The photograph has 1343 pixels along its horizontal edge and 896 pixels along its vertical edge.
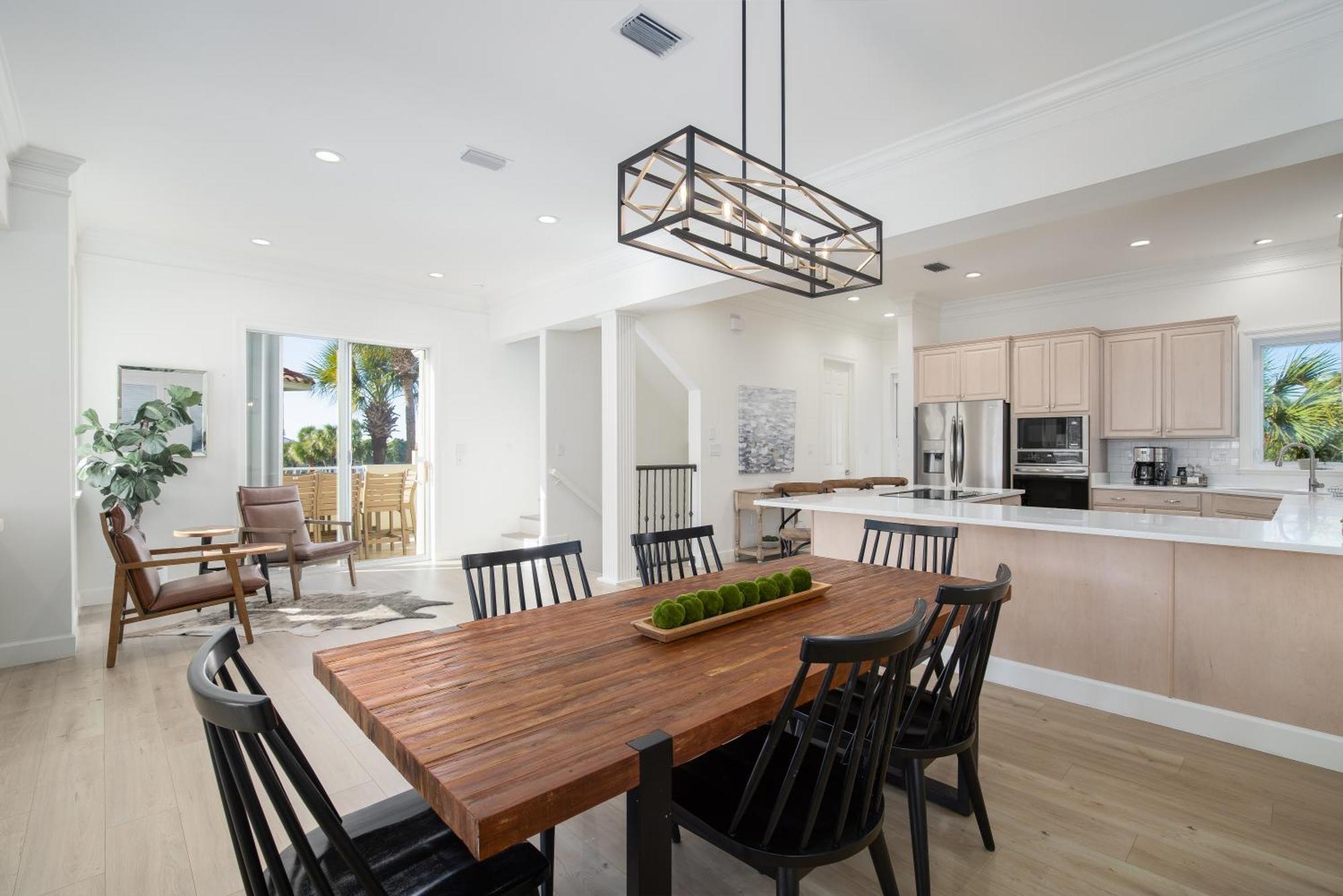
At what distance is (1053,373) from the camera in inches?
231

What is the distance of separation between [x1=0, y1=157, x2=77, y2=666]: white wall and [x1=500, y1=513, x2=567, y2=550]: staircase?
3624 mm

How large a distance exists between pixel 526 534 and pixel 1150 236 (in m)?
6.16

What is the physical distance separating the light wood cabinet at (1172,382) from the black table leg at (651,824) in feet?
19.6

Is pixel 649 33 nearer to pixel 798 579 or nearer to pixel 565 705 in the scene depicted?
pixel 798 579

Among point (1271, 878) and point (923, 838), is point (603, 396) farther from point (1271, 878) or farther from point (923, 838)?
point (1271, 878)

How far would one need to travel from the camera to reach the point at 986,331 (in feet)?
22.3

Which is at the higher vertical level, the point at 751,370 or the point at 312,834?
the point at 751,370

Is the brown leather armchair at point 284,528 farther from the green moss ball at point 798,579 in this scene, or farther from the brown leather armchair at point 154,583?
the green moss ball at point 798,579

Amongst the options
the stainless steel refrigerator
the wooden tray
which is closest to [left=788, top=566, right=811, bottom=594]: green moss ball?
the wooden tray

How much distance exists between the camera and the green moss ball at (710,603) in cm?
185

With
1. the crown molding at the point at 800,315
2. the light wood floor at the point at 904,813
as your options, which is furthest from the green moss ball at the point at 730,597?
the crown molding at the point at 800,315

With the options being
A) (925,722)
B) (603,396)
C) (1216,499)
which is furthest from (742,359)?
(925,722)

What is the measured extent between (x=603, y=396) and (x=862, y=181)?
2.83 metres

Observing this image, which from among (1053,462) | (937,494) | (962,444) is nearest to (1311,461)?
(1053,462)
